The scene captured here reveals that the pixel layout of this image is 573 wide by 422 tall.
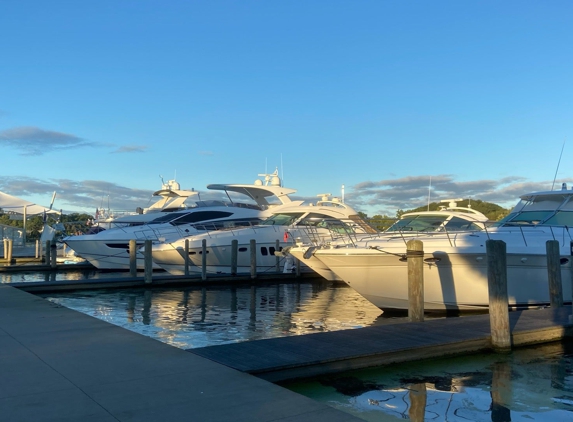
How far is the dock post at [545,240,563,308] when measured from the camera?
1088 cm

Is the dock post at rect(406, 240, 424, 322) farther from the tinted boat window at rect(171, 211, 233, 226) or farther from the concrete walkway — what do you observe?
the tinted boat window at rect(171, 211, 233, 226)

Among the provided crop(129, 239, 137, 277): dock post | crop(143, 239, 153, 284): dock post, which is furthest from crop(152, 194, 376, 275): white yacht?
crop(143, 239, 153, 284): dock post

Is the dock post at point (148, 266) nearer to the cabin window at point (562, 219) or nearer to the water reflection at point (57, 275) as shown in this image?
the water reflection at point (57, 275)

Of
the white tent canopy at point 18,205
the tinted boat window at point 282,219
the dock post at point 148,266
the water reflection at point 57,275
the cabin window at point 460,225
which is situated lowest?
the water reflection at point 57,275

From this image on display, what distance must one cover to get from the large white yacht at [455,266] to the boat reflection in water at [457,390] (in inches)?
180

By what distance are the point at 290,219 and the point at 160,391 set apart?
60.7 feet

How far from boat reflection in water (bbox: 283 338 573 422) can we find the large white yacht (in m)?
4.57

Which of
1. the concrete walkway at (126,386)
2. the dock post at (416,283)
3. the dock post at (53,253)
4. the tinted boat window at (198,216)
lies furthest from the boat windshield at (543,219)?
the dock post at (53,253)

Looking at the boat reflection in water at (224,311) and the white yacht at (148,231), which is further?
the white yacht at (148,231)

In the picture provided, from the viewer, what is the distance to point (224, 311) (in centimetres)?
1338

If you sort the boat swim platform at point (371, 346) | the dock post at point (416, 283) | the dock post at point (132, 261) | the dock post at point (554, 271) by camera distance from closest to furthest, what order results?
the boat swim platform at point (371, 346), the dock post at point (416, 283), the dock post at point (554, 271), the dock post at point (132, 261)

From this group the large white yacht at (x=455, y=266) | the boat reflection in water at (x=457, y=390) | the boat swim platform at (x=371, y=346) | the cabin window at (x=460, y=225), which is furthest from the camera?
the cabin window at (x=460, y=225)

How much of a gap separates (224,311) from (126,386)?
327 inches

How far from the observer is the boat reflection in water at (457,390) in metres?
5.53
